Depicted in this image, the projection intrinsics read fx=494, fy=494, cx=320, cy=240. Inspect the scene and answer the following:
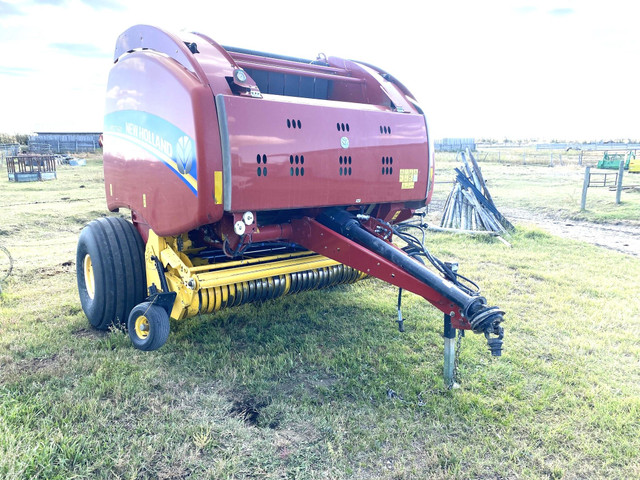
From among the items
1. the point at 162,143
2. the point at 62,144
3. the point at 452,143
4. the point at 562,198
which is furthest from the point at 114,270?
the point at 452,143

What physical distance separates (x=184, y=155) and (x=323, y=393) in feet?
6.13

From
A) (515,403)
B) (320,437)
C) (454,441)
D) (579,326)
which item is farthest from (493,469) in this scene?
(579,326)

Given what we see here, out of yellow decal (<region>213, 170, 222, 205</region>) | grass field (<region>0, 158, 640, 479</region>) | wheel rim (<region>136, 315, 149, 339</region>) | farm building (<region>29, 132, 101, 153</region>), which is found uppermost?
farm building (<region>29, 132, 101, 153</region>)

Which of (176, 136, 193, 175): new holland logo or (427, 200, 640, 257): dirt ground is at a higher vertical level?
(176, 136, 193, 175): new holland logo

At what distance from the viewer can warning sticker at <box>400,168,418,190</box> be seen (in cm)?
437

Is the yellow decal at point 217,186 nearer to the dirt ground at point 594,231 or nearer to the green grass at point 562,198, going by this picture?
the dirt ground at point 594,231

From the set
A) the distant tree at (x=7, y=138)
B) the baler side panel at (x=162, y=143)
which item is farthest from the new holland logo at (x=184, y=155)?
the distant tree at (x=7, y=138)

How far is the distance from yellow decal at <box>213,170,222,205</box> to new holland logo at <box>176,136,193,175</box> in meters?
0.19

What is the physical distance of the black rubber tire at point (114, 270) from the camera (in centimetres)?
412

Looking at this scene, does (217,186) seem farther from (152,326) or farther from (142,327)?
(142,327)

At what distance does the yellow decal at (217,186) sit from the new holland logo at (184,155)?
186 mm

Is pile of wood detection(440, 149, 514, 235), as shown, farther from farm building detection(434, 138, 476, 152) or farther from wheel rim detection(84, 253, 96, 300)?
farm building detection(434, 138, 476, 152)

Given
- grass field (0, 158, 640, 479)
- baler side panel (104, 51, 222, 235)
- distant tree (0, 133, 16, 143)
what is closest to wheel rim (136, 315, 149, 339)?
grass field (0, 158, 640, 479)

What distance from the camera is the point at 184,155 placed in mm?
3350
